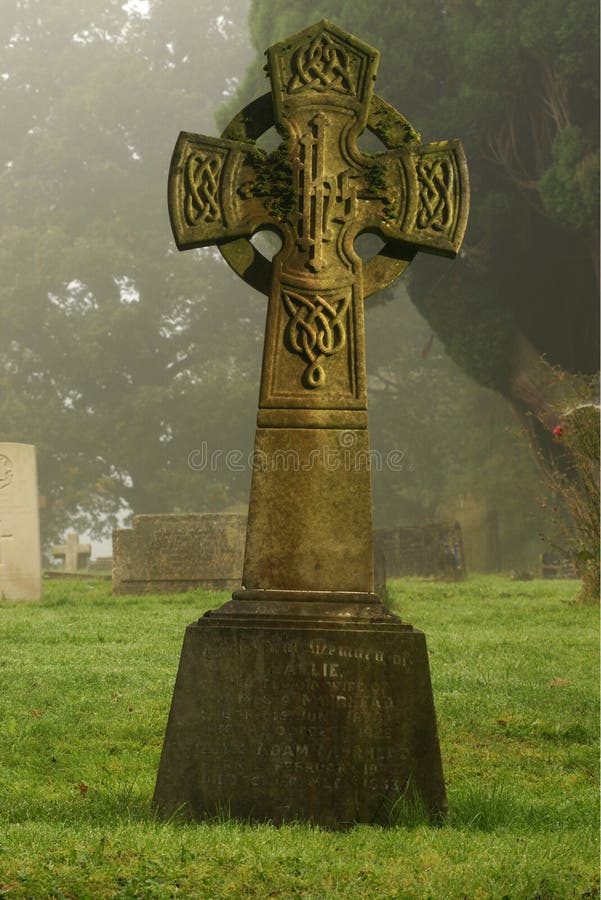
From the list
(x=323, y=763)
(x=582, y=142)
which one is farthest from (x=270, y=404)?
(x=582, y=142)

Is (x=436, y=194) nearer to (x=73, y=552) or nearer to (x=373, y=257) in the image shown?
(x=373, y=257)

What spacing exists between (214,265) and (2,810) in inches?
1352

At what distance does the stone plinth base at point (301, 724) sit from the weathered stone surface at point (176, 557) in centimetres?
987

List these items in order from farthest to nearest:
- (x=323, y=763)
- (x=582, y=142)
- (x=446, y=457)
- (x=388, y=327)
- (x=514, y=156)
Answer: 1. (x=388, y=327)
2. (x=446, y=457)
3. (x=514, y=156)
4. (x=582, y=142)
5. (x=323, y=763)

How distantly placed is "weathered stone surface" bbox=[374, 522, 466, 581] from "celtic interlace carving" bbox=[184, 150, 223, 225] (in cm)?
1427

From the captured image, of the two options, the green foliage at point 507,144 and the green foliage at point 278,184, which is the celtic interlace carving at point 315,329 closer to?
the green foliage at point 278,184

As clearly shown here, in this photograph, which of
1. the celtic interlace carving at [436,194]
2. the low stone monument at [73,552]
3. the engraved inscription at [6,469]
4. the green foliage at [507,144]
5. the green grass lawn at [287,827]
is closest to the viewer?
the green grass lawn at [287,827]

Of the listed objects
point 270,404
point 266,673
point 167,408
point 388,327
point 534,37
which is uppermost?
point 534,37

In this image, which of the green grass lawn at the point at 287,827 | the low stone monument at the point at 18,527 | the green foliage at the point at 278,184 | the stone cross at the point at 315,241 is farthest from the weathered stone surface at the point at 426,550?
the green foliage at the point at 278,184

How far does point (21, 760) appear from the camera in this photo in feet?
18.5

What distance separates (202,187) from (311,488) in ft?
5.48

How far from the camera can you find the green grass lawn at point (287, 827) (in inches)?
140

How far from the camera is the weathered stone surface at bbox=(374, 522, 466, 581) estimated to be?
65.5ft

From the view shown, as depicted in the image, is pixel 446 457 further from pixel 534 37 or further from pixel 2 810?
pixel 2 810
